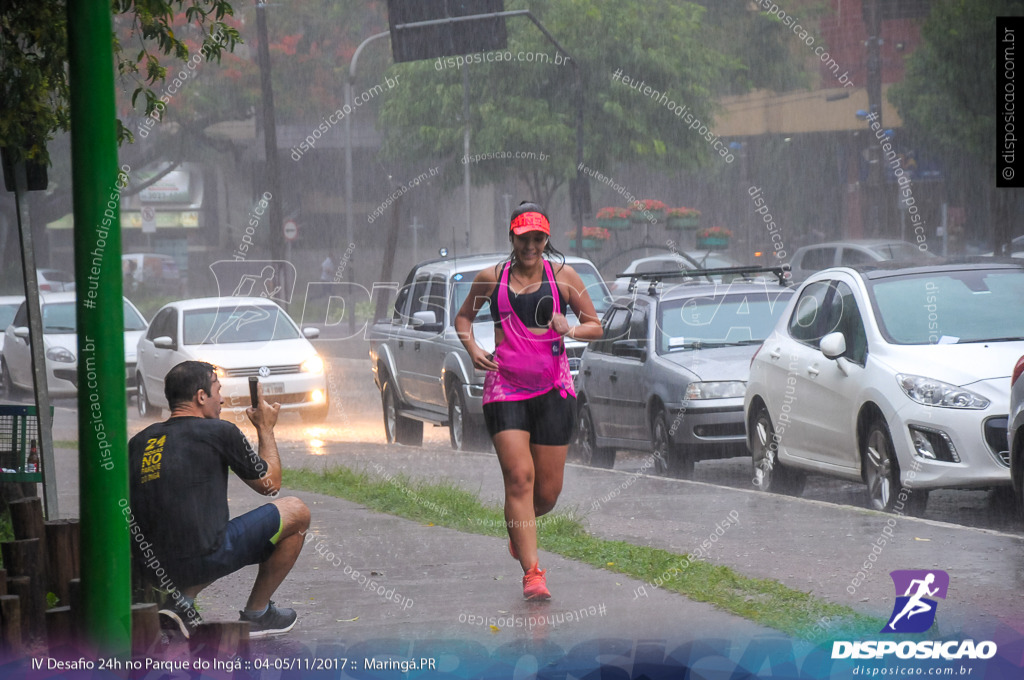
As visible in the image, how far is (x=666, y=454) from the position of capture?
36.1 ft

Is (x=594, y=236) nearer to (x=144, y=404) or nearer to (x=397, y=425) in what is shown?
(x=144, y=404)

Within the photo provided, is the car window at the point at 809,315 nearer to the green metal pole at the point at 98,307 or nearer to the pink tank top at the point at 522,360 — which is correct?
the pink tank top at the point at 522,360

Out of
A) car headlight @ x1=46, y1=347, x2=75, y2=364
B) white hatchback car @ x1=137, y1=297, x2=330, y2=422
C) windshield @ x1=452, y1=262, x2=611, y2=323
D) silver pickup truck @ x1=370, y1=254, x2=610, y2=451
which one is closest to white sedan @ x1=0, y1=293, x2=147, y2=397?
car headlight @ x1=46, y1=347, x2=75, y2=364

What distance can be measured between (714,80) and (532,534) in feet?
104

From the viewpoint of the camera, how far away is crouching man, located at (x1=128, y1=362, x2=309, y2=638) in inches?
196

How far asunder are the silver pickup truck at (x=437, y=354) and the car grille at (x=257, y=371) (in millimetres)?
961

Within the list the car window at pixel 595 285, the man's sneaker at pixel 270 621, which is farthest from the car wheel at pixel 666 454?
the man's sneaker at pixel 270 621

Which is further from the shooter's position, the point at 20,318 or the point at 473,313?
the point at 20,318

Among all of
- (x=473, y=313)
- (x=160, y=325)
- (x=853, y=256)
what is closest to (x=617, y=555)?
(x=473, y=313)

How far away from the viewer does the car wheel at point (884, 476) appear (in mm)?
8312

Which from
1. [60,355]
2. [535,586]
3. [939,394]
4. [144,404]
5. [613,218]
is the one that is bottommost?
[144,404]

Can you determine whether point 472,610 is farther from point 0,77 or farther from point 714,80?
point 714,80

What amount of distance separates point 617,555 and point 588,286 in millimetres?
7436

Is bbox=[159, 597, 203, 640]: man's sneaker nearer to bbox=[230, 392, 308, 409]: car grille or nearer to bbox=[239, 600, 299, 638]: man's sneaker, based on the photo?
bbox=[239, 600, 299, 638]: man's sneaker
